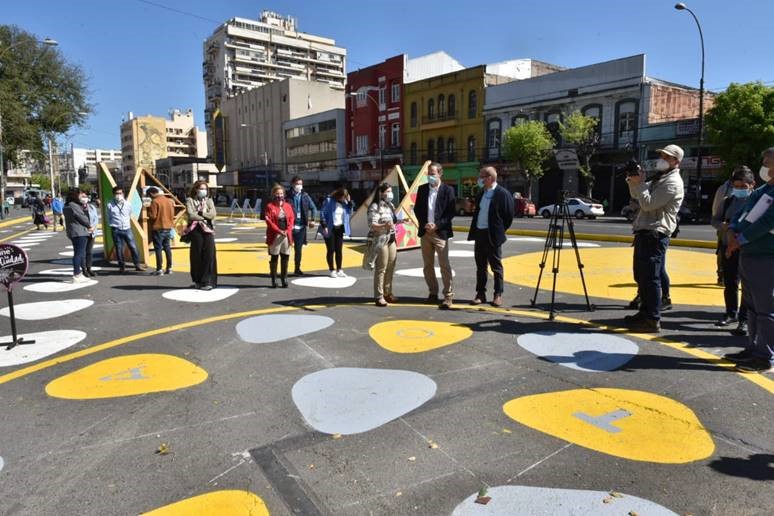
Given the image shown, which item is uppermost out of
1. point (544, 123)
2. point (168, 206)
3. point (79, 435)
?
point (544, 123)

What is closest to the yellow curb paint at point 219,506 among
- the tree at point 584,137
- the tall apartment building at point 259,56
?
the tree at point 584,137

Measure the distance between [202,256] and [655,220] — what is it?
6544 millimetres

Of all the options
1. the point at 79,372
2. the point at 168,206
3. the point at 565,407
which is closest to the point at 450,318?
the point at 565,407

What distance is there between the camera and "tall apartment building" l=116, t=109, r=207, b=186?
140 meters

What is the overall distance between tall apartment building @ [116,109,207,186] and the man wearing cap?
474 feet

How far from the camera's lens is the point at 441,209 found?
22.9ft

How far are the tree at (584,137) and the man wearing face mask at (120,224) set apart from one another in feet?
99.9

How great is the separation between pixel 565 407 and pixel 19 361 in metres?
5.00

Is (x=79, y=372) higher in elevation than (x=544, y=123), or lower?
lower

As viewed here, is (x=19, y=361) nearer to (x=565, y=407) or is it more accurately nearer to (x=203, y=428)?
(x=203, y=428)

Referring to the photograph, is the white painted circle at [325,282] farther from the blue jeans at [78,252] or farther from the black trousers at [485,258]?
the blue jeans at [78,252]

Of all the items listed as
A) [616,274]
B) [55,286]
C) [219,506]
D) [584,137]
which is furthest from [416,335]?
[584,137]

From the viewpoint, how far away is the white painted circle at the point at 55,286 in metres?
8.60

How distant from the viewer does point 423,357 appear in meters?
4.92
